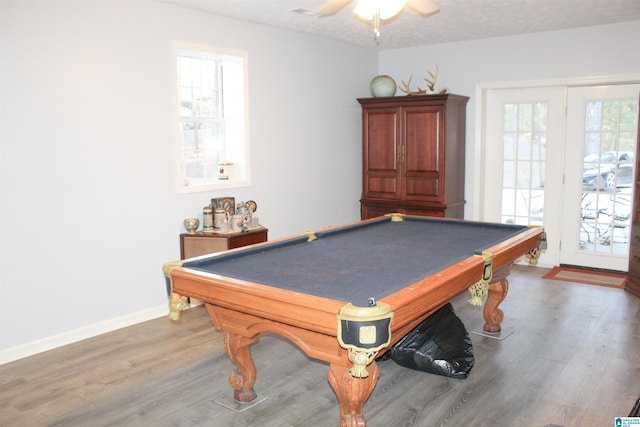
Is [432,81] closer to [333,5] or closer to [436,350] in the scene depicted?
[333,5]

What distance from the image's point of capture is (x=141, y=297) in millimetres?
4297

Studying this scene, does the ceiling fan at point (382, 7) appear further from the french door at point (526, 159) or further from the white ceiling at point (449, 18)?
the french door at point (526, 159)

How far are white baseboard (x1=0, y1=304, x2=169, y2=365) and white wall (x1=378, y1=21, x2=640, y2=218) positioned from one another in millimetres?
3622

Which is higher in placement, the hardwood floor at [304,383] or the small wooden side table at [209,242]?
the small wooden side table at [209,242]

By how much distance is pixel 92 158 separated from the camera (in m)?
3.89

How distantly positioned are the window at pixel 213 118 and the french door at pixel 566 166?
2779 mm

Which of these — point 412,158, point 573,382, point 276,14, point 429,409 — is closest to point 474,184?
point 412,158

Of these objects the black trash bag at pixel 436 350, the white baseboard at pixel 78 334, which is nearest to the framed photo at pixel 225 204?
the white baseboard at pixel 78 334

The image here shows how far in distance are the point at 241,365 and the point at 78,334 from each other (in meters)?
1.64

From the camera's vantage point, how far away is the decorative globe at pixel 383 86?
611 centimetres

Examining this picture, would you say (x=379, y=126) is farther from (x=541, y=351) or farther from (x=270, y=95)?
(x=541, y=351)

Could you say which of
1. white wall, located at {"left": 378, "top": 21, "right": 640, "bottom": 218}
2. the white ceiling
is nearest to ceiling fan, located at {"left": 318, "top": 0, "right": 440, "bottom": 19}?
the white ceiling

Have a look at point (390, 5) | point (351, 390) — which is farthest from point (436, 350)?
A: point (390, 5)

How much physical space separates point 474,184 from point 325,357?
4238mm
